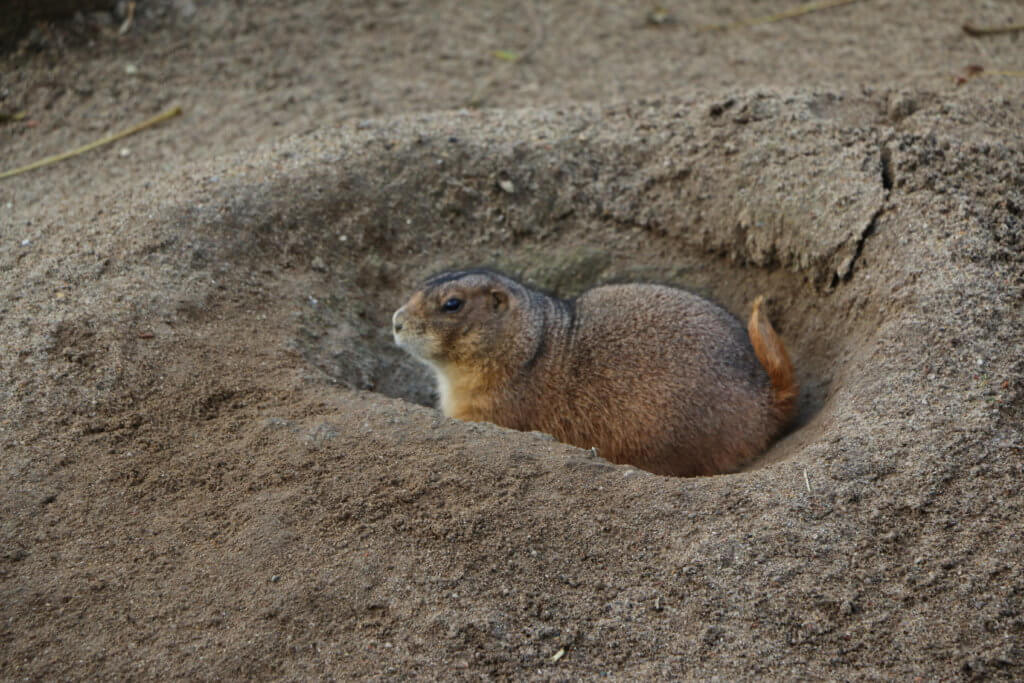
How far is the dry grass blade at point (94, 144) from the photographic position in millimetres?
5875

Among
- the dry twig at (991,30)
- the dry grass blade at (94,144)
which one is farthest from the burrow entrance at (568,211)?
the dry twig at (991,30)

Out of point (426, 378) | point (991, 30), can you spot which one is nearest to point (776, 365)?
point (426, 378)

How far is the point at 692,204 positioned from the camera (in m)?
5.50

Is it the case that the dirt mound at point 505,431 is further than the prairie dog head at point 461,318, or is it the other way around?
the prairie dog head at point 461,318

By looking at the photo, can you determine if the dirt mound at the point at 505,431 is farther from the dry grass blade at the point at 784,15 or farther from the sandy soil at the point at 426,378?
the dry grass blade at the point at 784,15

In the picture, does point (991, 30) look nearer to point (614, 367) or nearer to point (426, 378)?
point (614, 367)

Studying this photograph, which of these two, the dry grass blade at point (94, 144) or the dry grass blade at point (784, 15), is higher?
the dry grass blade at point (784, 15)

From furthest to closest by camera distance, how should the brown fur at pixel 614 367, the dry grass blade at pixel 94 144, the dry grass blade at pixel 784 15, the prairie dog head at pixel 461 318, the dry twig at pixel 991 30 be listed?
the dry grass blade at pixel 784 15
the dry twig at pixel 991 30
the dry grass blade at pixel 94 144
the prairie dog head at pixel 461 318
the brown fur at pixel 614 367

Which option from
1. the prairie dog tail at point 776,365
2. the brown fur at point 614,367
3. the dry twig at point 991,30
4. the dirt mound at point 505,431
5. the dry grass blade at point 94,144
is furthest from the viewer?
the dry twig at point 991,30

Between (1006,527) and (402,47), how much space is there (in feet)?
18.7

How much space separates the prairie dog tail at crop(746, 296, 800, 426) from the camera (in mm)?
4480

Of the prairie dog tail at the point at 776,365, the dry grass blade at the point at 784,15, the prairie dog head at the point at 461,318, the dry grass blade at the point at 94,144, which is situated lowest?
the prairie dog tail at the point at 776,365

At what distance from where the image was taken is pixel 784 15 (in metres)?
7.56

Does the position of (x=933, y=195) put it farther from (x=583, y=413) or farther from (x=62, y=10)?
(x=62, y=10)
